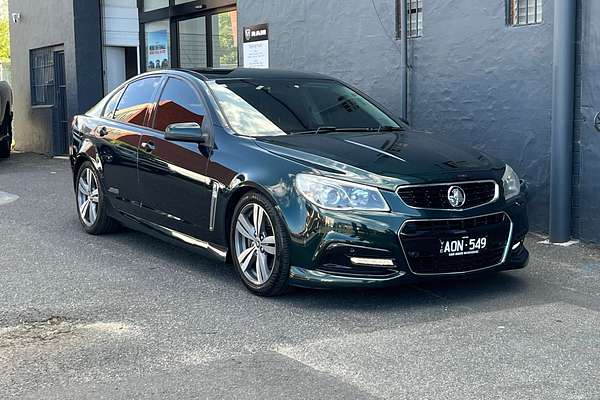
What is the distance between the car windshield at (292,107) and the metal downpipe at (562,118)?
1.66 metres

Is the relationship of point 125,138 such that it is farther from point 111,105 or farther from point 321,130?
point 321,130

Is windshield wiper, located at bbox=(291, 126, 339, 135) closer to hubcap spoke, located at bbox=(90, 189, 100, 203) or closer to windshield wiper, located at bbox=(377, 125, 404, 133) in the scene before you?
windshield wiper, located at bbox=(377, 125, 404, 133)

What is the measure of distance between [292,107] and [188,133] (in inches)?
35.0

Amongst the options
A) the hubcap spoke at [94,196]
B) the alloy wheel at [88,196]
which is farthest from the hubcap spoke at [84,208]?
the hubcap spoke at [94,196]

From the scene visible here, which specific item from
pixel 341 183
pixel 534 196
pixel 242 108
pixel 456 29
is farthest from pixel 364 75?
pixel 341 183

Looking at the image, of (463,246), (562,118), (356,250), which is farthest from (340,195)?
(562,118)

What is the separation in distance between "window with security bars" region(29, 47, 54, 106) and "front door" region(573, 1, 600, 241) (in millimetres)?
12842

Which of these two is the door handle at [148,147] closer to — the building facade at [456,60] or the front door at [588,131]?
the building facade at [456,60]

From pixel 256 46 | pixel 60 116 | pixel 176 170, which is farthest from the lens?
pixel 60 116

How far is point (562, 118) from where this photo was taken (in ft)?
24.1

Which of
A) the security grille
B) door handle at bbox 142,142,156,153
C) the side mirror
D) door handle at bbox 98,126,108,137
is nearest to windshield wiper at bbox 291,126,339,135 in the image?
the side mirror

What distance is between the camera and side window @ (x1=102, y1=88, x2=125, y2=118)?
7.64 meters

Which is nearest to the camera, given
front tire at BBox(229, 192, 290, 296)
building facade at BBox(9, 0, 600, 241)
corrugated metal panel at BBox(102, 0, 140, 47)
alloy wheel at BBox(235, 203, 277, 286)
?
front tire at BBox(229, 192, 290, 296)

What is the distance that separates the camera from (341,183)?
5.21 metres
